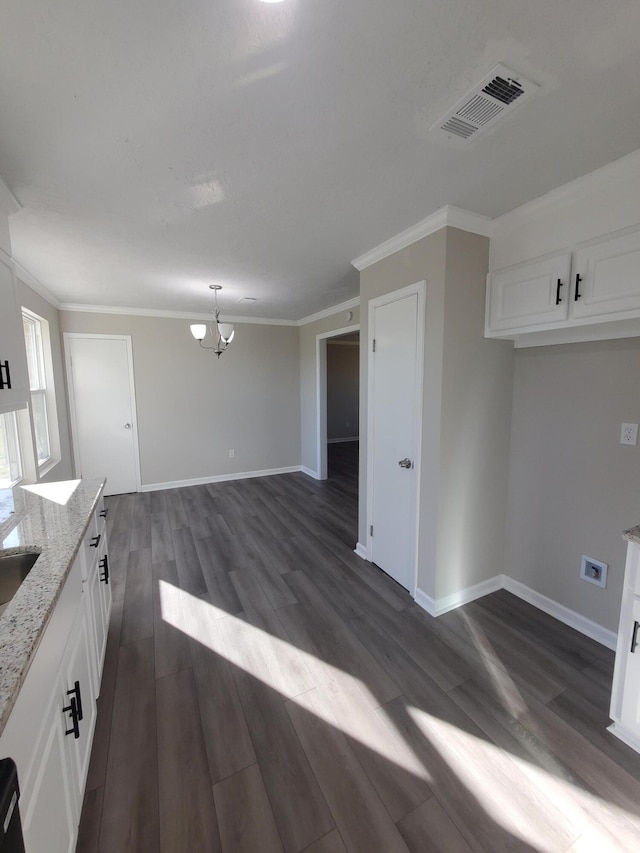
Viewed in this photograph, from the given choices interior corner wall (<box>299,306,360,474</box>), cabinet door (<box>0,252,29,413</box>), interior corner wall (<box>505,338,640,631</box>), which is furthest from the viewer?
interior corner wall (<box>299,306,360,474</box>)

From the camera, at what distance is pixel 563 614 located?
2.26 metres

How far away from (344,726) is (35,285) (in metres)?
4.35

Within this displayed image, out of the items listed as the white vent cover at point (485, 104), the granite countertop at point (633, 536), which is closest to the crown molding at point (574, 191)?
the white vent cover at point (485, 104)

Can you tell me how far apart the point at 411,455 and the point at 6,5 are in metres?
2.49

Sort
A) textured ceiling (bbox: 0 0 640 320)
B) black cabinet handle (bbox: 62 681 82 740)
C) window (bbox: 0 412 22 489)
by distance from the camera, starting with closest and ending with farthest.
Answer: textured ceiling (bbox: 0 0 640 320)
black cabinet handle (bbox: 62 681 82 740)
window (bbox: 0 412 22 489)

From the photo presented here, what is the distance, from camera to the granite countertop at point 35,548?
81 cm

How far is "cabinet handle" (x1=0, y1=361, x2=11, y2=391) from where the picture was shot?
1.67 m

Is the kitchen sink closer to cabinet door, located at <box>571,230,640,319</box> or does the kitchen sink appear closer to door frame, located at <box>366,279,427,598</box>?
door frame, located at <box>366,279,427,598</box>

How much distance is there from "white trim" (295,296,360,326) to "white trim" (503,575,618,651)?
3.21 metres

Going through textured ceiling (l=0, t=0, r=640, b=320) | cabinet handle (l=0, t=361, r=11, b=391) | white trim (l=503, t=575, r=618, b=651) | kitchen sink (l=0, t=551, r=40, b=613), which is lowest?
white trim (l=503, t=575, r=618, b=651)

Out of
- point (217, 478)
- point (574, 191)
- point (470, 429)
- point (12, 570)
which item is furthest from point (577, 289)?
point (217, 478)

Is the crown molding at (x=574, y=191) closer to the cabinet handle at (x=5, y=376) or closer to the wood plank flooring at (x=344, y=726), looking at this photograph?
the wood plank flooring at (x=344, y=726)

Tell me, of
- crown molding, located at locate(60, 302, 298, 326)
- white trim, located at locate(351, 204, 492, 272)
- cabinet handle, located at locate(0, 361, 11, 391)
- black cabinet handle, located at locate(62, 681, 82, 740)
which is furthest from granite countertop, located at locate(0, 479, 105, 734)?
crown molding, located at locate(60, 302, 298, 326)

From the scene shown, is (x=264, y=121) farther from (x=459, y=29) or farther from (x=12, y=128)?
(x=12, y=128)
